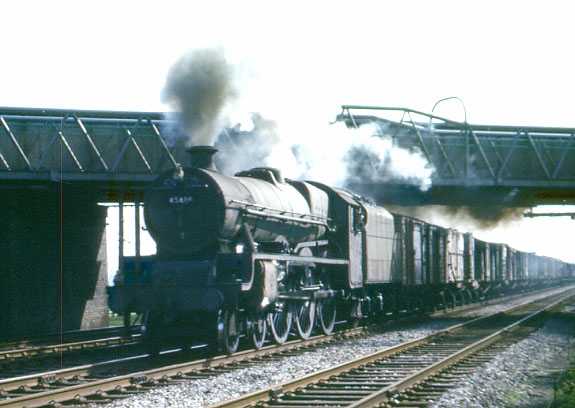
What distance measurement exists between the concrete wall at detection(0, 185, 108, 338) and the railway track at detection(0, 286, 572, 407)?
12.1 metres

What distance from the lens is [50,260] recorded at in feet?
86.8

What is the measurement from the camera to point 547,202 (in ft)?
124

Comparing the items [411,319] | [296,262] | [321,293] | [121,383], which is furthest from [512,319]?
A: [121,383]

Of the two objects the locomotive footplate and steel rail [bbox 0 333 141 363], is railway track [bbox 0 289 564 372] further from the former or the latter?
the locomotive footplate

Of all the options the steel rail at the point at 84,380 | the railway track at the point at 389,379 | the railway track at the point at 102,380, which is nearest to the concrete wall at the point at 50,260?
the railway track at the point at 102,380

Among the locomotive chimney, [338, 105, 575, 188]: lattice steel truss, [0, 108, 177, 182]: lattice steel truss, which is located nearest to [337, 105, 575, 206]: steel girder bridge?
[338, 105, 575, 188]: lattice steel truss

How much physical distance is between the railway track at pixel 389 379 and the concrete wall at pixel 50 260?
42.1ft

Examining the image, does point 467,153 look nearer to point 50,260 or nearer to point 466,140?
point 466,140

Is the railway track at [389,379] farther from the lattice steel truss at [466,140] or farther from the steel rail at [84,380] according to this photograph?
the lattice steel truss at [466,140]

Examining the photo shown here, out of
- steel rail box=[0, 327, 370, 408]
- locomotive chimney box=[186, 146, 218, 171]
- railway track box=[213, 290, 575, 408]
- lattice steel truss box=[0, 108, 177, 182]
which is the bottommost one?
railway track box=[213, 290, 575, 408]

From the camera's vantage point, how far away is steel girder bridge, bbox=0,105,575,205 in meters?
24.8

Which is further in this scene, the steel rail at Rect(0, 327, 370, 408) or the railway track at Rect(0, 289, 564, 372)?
the railway track at Rect(0, 289, 564, 372)

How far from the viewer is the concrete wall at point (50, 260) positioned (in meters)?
25.0

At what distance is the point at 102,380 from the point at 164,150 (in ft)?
51.3
